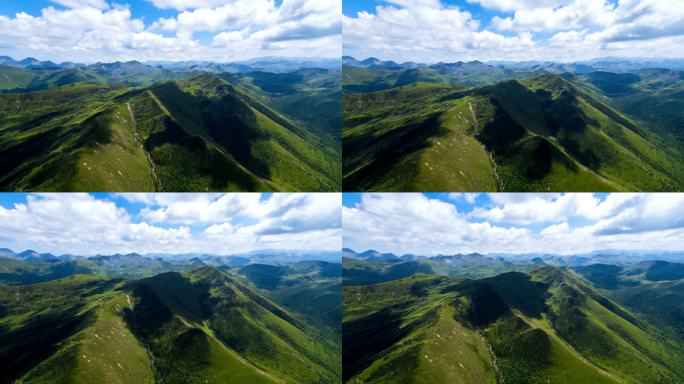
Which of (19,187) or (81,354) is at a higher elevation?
(19,187)

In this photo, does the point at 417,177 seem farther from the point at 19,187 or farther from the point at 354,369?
the point at 19,187

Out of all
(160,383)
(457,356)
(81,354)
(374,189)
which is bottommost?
(160,383)

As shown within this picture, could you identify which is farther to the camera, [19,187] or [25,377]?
[19,187]

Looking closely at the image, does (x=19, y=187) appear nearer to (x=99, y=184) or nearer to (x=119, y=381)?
(x=99, y=184)

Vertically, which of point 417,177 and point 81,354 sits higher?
point 417,177

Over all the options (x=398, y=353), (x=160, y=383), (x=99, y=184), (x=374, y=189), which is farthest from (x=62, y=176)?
(x=398, y=353)

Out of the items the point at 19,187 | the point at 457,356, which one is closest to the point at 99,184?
the point at 19,187

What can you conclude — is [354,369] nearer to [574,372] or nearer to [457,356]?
[457,356]

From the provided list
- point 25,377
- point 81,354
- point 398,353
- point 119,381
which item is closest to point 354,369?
point 398,353
